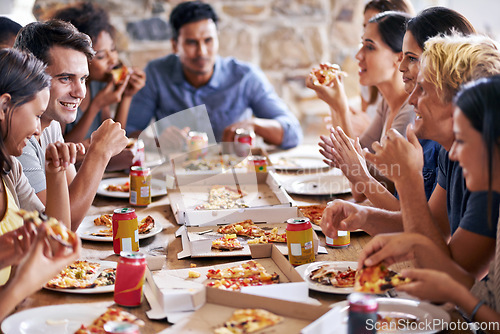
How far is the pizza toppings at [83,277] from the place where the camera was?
61.9 inches

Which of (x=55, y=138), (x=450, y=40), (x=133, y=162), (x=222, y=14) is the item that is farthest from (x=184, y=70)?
(x=450, y=40)

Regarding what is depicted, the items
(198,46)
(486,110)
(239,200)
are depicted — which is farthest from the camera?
(198,46)

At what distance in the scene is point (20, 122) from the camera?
171 centimetres

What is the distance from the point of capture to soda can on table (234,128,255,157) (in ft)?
10.6

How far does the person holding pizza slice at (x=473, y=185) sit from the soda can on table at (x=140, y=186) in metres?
1.26

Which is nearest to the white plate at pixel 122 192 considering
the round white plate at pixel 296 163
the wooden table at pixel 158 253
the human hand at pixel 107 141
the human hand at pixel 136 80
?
the wooden table at pixel 158 253

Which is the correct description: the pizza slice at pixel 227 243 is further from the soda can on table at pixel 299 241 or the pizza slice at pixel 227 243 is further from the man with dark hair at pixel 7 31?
the man with dark hair at pixel 7 31

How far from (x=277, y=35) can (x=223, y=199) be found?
2754mm

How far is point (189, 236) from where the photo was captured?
1954 millimetres

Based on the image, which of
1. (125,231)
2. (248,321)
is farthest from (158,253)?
(248,321)

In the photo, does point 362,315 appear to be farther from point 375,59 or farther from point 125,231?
point 375,59

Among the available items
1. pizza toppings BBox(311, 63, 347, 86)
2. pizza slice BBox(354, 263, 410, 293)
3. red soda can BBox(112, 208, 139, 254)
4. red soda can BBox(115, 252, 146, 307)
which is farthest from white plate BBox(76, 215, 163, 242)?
pizza toppings BBox(311, 63, 347, 86)

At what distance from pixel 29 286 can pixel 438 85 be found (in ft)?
4.03

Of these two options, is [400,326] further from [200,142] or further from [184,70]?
[184,70]
